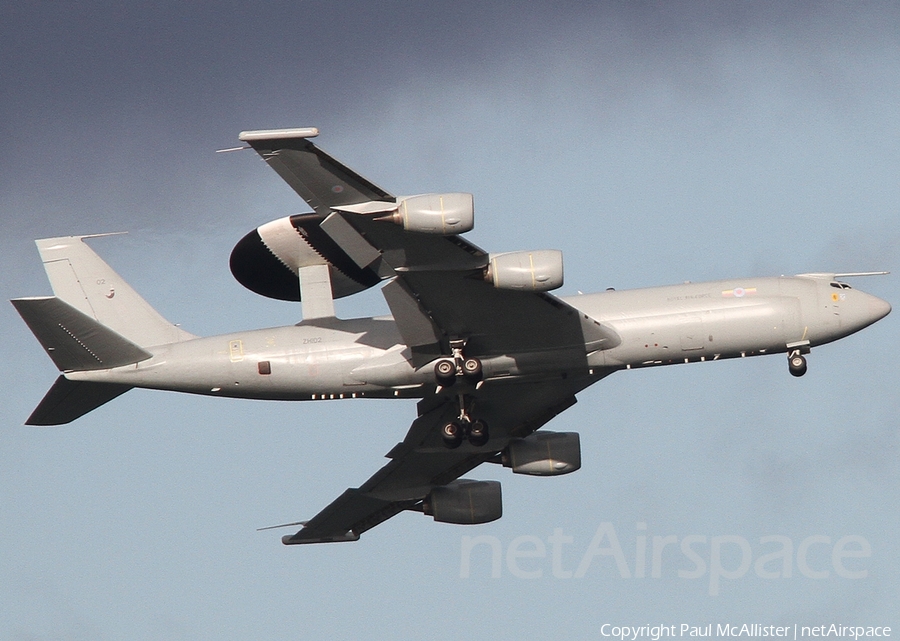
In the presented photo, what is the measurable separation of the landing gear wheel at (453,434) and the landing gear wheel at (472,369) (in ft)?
8.28

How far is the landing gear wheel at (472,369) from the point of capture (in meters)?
46.5

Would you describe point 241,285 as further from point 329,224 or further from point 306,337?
point 329,224

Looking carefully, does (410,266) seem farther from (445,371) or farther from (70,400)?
(70,400)

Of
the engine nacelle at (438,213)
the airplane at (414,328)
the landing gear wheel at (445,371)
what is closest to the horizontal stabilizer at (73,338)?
the airplane at (414,328)

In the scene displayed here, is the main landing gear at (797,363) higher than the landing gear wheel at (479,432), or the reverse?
the main landing gear at (797,363)

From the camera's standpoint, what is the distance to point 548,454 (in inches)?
2069

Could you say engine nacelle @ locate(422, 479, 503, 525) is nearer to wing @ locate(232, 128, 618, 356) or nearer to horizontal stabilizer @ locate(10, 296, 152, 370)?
wing @ locate(232, 128, 618, 356)

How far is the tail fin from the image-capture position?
162 feet

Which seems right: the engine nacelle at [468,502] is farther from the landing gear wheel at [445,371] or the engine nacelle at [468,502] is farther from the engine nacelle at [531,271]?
the engine nacelle at [531,271]

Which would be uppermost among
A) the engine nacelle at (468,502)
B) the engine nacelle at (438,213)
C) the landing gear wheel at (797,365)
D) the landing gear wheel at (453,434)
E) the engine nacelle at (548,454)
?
the engine nacelle at (438,213)

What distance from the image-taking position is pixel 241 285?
4678 cm

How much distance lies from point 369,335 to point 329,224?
20.0ft

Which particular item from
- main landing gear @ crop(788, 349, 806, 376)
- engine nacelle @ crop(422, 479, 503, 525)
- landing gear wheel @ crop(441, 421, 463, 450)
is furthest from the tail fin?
main landing gear @ crop(788, 349, 806, 376)

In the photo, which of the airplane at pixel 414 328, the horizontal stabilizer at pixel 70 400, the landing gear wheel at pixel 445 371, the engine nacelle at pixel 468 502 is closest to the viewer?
the airplane at pixel 414 328
